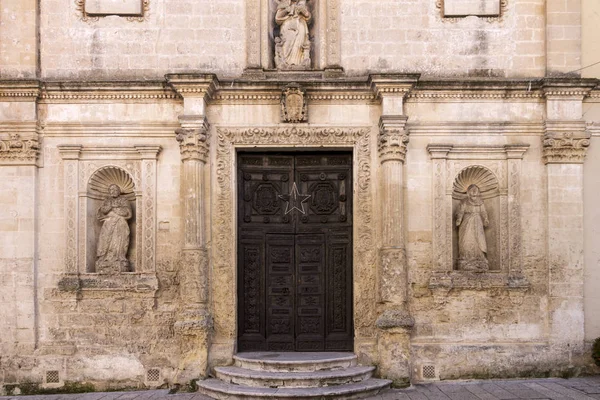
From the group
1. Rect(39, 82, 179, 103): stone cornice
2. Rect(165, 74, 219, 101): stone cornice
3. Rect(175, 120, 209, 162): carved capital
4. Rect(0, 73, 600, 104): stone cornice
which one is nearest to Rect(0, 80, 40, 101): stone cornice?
Rect(0, 73, 600, 104): stone cornice

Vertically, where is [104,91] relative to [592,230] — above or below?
above

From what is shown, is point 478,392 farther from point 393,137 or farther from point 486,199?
point 393,137

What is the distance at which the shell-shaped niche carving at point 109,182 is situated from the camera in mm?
9828

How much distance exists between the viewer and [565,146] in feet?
31.7

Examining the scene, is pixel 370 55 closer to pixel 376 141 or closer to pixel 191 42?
pixel 376 141

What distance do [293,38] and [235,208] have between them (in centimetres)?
282

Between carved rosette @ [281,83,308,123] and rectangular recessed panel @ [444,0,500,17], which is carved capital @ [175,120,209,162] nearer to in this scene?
carved rosette @ [281,83,308,123]

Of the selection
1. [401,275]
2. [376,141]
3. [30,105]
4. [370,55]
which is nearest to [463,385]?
[401,275]

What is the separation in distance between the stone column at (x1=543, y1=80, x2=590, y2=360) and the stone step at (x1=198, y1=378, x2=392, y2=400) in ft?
9.58

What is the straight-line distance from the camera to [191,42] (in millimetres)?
9875

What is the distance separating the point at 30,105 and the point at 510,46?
7423 millimetres

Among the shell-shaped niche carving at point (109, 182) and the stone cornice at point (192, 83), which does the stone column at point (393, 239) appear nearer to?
the stone cornice at point (192, 83)

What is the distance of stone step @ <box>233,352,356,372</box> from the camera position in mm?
8984

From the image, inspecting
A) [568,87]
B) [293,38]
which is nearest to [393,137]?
[293,38]
